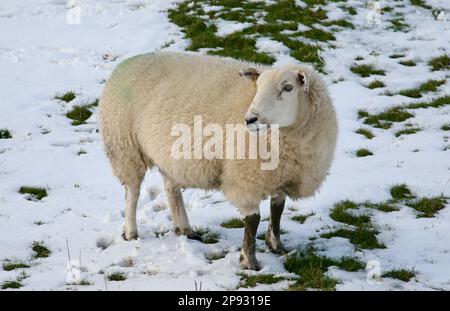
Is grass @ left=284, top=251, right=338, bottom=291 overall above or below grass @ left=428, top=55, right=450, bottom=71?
above

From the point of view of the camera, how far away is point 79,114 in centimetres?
1005

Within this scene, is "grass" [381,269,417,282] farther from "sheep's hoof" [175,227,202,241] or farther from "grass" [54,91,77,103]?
"grass" [54,91,77,103]

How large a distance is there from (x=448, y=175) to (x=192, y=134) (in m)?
3.64

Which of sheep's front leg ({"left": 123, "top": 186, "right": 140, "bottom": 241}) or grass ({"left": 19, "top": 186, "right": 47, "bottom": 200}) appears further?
grass ({"left": 19, "top": 186, "right": 47, "bottom": 200})

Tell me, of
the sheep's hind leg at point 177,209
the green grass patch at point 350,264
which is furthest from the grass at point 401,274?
the sheep's hind leg at point 177,209

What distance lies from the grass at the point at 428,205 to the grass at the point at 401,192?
0.21 m

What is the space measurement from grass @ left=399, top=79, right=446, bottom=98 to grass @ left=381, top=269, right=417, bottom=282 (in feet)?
19.5

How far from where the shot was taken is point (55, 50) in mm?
12578

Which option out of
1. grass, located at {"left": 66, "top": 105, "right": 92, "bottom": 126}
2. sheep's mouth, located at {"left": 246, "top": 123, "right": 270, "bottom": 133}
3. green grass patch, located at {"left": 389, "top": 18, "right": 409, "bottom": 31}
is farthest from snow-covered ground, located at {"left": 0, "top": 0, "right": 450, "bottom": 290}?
sheep's mouth, located at {"left": 246, "top": 123, "right": 270, "bottom": 133}

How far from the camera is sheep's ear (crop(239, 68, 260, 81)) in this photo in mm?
5227

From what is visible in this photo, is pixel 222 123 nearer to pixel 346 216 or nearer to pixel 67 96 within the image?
pixel 346 216
